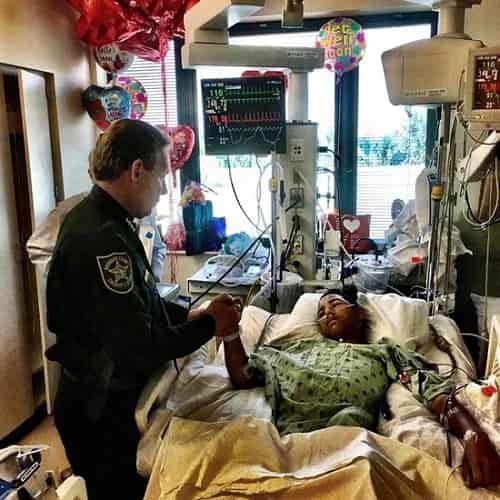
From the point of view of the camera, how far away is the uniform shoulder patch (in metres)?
1.40

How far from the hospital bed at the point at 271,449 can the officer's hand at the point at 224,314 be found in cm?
24

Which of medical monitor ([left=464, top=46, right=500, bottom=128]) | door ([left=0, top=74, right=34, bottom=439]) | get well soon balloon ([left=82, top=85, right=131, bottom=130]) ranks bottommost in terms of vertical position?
door ([left=0, top=74, right=34, bottom=439])

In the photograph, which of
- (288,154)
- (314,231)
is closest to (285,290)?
(314,231)

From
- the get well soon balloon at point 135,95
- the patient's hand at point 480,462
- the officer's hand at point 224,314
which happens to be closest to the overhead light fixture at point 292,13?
the officer's hand at point 224,314

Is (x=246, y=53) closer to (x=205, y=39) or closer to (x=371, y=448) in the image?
(x=205, y=39)

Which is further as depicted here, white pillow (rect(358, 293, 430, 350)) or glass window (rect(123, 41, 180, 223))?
glass window (rect(123, 41, 180, 223))

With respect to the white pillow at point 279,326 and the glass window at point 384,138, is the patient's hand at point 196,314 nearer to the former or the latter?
the white pillow at point 279,326

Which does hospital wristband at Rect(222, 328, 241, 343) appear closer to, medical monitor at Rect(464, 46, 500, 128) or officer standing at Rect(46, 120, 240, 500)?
officer standing at Rect(46, 120, 240, 500)

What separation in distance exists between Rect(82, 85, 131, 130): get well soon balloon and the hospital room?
0.02m

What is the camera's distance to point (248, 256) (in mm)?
3354

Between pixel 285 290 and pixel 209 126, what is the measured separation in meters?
0.91

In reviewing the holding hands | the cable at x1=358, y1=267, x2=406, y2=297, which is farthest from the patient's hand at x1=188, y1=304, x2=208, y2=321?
the cable at x1=358, y1=267, x2=406, y2=297

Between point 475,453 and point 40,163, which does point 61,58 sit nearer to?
point 40,163

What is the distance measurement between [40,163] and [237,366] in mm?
1734
